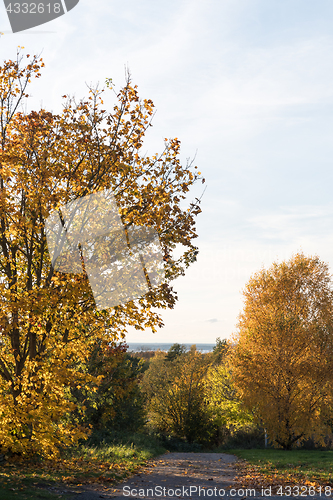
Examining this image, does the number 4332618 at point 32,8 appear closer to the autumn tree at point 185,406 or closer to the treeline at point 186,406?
the treeline at point 186,406

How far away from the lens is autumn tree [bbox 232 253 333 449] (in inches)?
827

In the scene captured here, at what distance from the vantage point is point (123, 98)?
472 inches

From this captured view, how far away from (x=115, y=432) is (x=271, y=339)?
10.0 metres

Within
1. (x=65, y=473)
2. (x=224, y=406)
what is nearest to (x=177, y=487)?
(x=65, y=473)

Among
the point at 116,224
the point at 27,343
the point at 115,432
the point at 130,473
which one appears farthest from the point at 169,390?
the point at 116,224

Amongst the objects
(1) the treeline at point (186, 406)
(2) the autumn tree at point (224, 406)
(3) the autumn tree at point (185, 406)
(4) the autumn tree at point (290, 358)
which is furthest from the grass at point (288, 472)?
(3) the autumn tree at point (185, 406)

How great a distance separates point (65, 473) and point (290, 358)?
1427 centimetres

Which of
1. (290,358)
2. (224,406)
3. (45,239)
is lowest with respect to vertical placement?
(224,406)

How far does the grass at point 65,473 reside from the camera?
833 centimetres

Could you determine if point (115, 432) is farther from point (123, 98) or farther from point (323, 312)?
point (123, 98)

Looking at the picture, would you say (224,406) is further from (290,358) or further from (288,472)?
(288,472)

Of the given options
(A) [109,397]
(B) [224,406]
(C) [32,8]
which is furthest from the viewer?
(B) [224,406]

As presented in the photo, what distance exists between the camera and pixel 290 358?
21.5m

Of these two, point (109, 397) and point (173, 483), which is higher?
point (109, 397)
